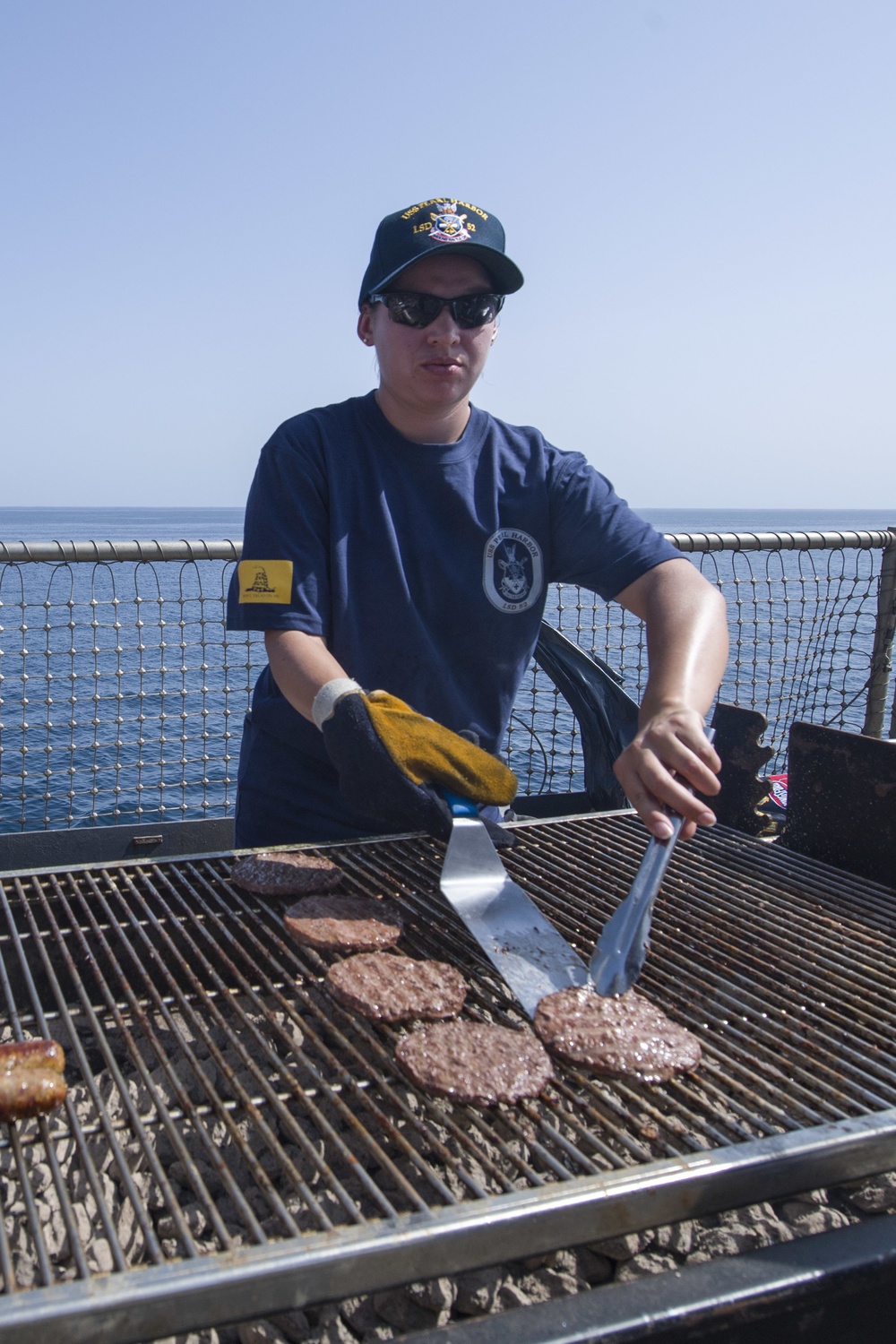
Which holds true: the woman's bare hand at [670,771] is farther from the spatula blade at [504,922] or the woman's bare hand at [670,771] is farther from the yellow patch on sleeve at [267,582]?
the yellow patch on sleeve at [267,582]

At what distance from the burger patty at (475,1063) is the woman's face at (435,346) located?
1676 mm

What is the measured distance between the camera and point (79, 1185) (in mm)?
1807

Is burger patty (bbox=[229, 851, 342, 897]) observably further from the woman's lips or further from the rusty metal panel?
the woman's lips

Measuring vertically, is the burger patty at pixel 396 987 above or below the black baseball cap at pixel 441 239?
below

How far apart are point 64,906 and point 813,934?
1.44 meters

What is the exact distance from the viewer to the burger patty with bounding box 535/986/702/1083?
147 centimetres

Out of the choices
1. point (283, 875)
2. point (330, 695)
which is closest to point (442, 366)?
point (330, 695)

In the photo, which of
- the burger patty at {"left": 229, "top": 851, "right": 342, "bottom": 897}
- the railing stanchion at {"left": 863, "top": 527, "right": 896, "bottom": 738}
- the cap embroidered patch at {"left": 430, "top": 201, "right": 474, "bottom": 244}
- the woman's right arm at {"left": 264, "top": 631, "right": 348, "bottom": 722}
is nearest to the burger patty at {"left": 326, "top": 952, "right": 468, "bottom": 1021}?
the burger patty at {"left": 229, "top": 851, "right": 342, "bottom": 897}

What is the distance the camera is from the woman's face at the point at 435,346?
8.48 feet

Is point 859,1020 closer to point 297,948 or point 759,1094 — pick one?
point 759,1094

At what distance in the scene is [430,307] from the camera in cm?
259

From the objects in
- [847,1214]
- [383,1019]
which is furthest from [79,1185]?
[847,1214]

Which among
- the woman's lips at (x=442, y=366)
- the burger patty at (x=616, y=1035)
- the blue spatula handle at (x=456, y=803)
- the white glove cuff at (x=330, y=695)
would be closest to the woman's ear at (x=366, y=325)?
the woman's lips at (x=442, y=366)

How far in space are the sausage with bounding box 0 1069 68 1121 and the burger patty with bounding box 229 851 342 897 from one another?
707 mm
